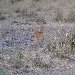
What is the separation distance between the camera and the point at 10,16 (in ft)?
54.4

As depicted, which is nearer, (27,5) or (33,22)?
(33,22)

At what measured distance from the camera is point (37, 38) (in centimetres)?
1188

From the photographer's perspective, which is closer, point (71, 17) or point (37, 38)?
point (37, 38)

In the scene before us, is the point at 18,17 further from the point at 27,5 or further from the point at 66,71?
the point at 66,71

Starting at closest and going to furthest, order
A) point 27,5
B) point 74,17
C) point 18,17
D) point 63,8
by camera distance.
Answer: point 74,17 < point 18,17 < point 63,8 < point 27,5

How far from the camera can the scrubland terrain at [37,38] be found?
362 inches

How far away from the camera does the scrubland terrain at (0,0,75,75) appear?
919cm

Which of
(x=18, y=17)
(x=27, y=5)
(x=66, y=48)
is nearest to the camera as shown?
(x=66, y=48)

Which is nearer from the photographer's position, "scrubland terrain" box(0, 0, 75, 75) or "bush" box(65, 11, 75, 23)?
"scrubland terrain" box(0, 0, 75, 75)

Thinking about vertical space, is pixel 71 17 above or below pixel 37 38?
below

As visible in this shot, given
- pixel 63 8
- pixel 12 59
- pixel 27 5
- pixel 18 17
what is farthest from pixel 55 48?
pixel 27 5

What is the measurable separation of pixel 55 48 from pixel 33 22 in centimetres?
483

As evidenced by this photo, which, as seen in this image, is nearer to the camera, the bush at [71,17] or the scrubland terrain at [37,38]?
the scrubland terrain at [37,38]

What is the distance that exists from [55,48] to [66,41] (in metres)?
0.46
